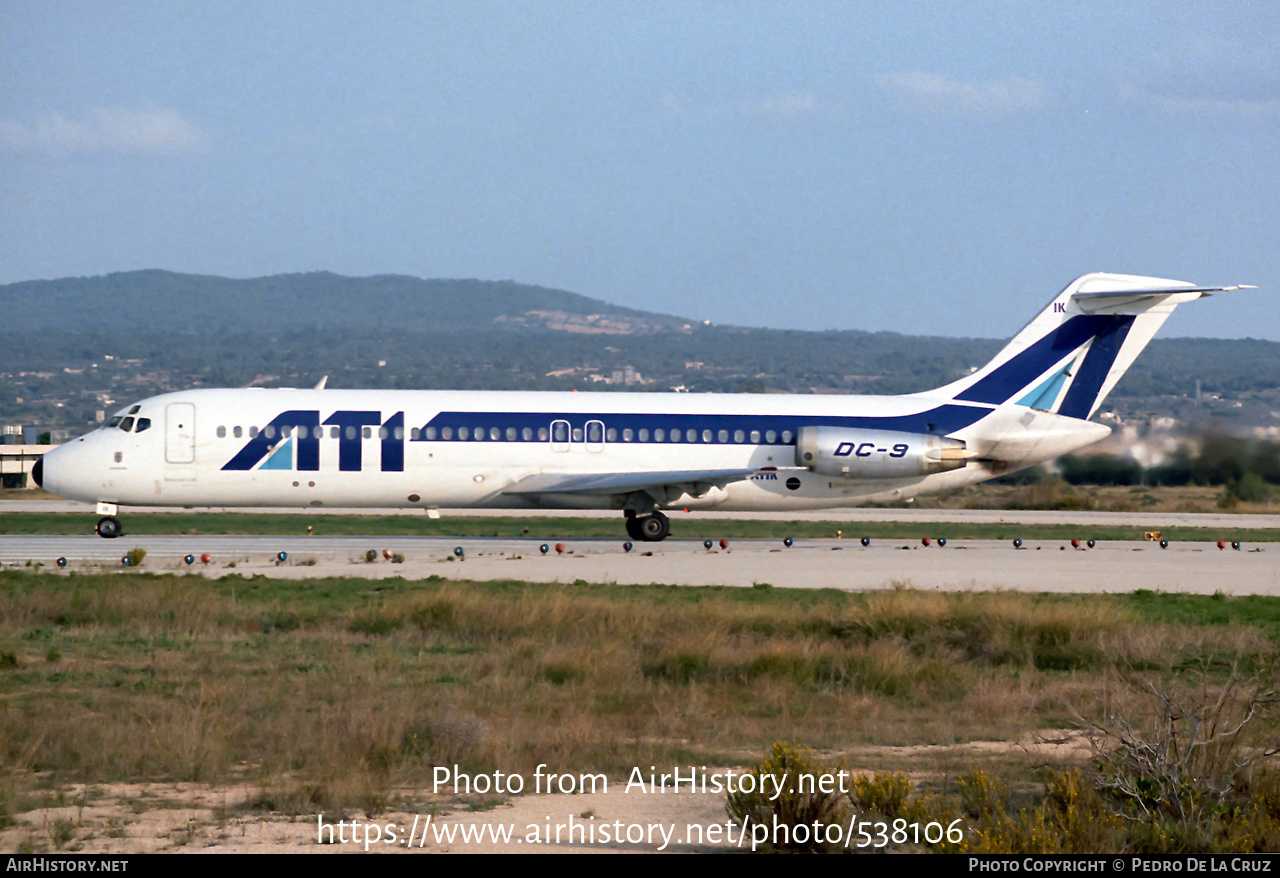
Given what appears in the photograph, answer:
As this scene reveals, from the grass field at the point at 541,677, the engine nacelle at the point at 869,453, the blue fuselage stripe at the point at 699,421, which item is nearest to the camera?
the grass field at the point at 541,677

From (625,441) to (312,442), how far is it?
24.4 ft

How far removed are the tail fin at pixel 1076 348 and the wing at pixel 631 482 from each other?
7269mm

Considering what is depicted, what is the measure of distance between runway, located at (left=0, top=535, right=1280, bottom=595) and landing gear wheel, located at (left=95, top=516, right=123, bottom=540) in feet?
0.85

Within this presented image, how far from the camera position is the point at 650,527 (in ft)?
105

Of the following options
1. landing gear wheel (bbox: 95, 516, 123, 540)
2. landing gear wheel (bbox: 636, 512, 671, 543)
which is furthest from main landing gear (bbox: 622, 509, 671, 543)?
landing gear wheel (bbox: 95, 516, 123, 540)

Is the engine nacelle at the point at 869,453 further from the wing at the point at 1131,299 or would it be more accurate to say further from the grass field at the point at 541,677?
the grass field at the point at 541,677

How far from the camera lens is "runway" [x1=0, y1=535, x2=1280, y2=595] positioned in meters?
23.9

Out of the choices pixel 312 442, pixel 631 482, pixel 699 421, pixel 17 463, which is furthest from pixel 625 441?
pixel 17 463

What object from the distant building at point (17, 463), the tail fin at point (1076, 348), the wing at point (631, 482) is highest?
the tail fin at point (1076, 348)

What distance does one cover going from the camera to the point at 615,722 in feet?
39.7

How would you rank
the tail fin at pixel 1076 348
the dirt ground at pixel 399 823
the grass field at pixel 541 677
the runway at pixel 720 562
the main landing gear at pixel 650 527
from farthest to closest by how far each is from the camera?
the tail fin at pixel 1076 348, the main landing gear at pixel 650 527, the runway at pixel 720 562, the grass field at pixel 541 677, the dirt ground at pixel 399 823

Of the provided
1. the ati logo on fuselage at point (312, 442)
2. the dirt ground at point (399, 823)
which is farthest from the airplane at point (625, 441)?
the dirt ground at point (399, 823)

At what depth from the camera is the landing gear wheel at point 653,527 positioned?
3206cm
